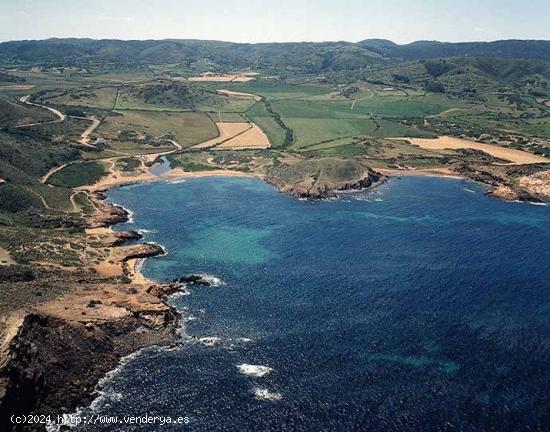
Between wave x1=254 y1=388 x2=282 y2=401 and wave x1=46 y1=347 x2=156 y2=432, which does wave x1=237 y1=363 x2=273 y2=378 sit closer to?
wave x1=254 y1=388 x2=282 y2=401

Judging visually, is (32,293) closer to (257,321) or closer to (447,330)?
(257,321)

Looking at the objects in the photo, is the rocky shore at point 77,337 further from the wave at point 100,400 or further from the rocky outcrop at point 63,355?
the wave at point 100,400

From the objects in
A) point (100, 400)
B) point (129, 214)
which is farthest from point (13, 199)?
point (100, 400)

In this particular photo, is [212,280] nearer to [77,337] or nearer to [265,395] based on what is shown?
[77,337]

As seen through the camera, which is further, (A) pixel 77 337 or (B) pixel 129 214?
(B) pixel 129 214

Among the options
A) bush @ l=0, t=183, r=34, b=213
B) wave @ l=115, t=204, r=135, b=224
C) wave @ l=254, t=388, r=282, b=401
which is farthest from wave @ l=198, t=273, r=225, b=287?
bush @ l=0, t=183, r=34, b=213

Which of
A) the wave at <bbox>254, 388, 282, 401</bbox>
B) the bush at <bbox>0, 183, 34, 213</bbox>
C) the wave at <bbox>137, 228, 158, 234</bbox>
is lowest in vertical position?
the wave at <bbox>254, 388, 282, 401</bbox>
